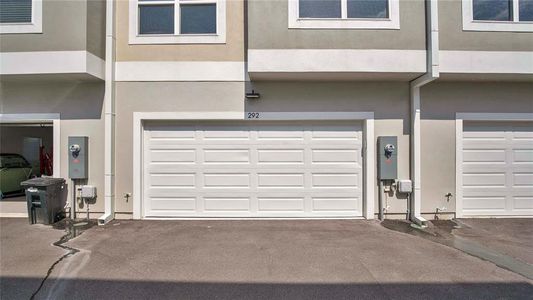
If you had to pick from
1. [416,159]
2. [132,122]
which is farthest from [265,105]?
[416,159]

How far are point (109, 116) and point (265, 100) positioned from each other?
132 inches

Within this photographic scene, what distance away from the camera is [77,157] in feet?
19.0

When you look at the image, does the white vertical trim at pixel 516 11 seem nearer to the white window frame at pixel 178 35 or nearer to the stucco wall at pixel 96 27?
the white window frame at pixel 178 35

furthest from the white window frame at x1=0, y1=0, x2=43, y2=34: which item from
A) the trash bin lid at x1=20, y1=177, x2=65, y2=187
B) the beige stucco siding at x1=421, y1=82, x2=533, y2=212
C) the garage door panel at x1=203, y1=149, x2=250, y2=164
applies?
the beige stucco siding at x1=421, y1=82, x2=533, y2=212

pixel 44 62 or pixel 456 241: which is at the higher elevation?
pixel 44 62

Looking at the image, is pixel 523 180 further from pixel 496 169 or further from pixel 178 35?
pixel 178 35

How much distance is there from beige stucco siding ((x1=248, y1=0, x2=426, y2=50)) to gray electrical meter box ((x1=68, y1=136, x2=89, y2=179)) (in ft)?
13.6

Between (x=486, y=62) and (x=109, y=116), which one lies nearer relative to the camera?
(x=486, y=62)

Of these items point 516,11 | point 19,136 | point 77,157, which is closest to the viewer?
point 516,11

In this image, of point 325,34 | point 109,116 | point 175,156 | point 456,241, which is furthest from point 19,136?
point 456,241

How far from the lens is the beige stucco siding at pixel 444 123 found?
5.95 metres

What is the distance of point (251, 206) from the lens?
237 inches

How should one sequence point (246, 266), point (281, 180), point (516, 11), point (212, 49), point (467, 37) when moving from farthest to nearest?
point (281, 180)
point (212, 49)
point (516, 11)
point (467, 37)
point (246, 266)

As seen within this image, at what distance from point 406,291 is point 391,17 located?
4876 millimetres
